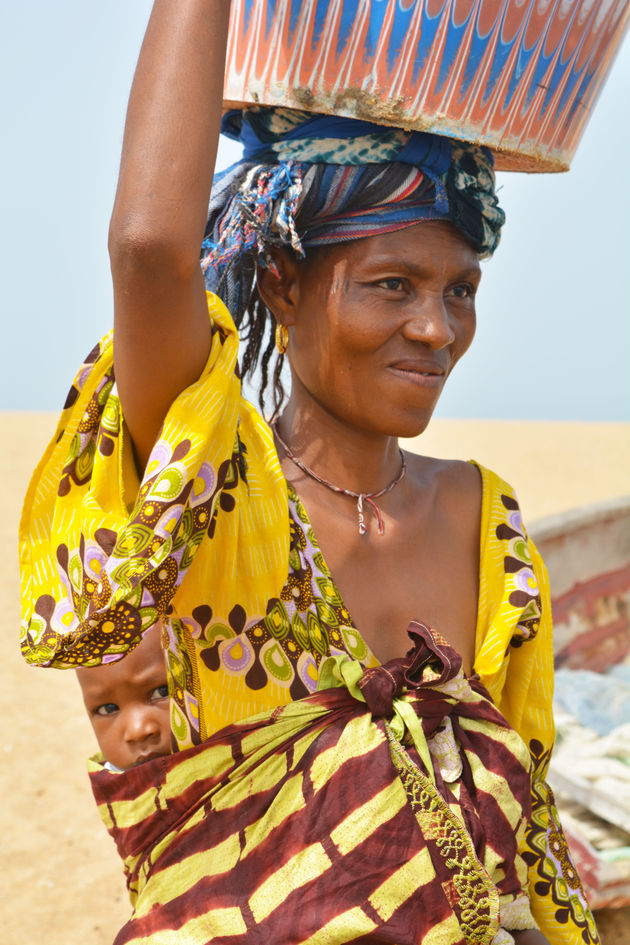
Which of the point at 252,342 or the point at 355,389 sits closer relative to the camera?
the point at 355,389

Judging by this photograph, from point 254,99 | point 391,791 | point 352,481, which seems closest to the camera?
point 391,791

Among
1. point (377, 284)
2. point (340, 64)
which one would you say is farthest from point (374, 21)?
point (377, 284)

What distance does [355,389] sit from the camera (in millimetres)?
A: 1728

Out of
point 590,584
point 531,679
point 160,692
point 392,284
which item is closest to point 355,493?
point 392,284

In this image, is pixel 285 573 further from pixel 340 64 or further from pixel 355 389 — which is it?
pixel 340 64

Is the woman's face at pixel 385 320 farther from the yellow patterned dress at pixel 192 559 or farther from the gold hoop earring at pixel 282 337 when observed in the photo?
the yellow patterned dress at pixel 192 559

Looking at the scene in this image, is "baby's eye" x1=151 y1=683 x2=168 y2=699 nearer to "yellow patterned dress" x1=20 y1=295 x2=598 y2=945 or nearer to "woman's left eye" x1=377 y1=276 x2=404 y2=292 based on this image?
"yellow patterned dress" x1=20 y1=295 x2=598 y2=945

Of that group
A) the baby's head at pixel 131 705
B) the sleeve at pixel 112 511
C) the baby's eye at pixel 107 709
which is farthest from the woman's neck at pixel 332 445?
the baby's eye at pixel 107 709

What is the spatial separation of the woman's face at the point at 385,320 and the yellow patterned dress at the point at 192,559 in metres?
0.23

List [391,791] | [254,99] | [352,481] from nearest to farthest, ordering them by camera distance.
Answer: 1. [391,791]
2. [254,99]
3. [352,481]

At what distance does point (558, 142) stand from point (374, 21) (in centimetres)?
45

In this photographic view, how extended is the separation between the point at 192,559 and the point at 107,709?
31.9 inches

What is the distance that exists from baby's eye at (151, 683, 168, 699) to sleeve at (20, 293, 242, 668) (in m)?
0.65

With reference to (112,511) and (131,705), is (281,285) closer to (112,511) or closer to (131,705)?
(112,511)
